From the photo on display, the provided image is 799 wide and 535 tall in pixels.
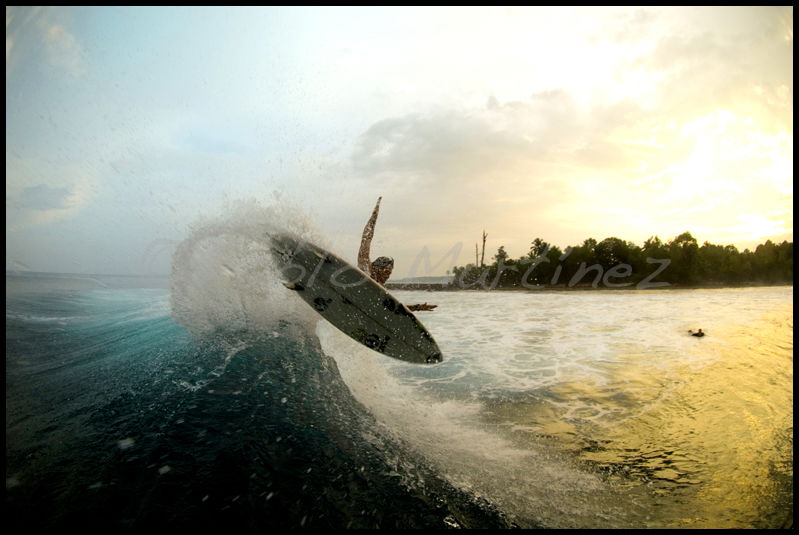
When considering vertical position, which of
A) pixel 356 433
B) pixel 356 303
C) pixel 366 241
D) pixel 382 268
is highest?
pixel 366 241

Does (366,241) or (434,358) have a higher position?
(366,241)

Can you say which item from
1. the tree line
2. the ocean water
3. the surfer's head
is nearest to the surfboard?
the ocean water

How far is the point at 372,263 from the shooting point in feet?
21.4

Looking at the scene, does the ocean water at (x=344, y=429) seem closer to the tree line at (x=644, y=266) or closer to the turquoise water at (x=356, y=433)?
the turquoise water at (x=356, y=433)

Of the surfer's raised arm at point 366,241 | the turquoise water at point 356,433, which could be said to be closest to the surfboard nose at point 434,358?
the turquoise water at point 356,433

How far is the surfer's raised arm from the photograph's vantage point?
6844mm

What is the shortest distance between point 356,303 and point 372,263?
1.69 meters

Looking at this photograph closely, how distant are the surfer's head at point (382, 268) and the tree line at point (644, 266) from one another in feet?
176

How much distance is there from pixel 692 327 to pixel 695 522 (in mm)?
12543

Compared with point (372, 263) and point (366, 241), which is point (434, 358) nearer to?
point (372, 263)

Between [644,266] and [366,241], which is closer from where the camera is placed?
[366,241]

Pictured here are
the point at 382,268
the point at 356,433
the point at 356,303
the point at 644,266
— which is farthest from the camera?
the point at 644,266

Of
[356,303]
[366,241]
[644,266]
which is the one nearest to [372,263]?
[366,241]

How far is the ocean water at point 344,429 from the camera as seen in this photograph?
2.51 metres
